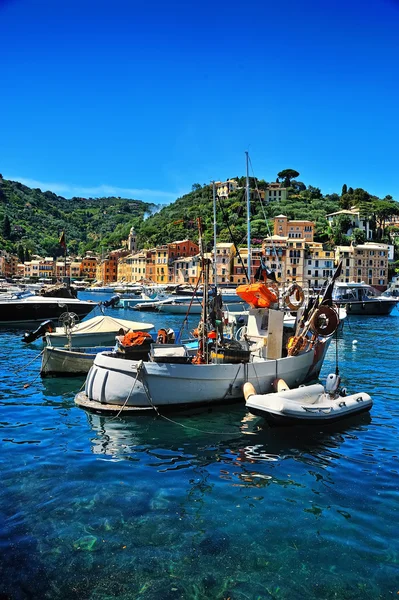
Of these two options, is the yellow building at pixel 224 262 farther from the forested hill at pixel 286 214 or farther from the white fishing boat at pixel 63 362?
the white fishing boat at pixel 63 362

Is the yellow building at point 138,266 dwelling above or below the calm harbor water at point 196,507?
above

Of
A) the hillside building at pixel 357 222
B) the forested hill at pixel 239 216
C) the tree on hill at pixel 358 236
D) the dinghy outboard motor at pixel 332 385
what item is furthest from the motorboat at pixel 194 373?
the hillside building at pixel 357 222

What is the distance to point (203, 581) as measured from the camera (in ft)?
22.1

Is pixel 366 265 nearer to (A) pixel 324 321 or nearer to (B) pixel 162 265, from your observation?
(B) pixel 162 265

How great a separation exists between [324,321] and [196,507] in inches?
464

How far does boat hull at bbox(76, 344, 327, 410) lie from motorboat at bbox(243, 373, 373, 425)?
0.64 m

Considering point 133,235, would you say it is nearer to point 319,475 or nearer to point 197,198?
point 197,198

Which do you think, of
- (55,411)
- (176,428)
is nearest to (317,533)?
(176,428)

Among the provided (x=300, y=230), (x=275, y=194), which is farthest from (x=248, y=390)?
(x=275, y=194)

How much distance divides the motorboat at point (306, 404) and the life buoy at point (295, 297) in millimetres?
6781

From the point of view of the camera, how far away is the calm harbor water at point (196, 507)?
6766 mm

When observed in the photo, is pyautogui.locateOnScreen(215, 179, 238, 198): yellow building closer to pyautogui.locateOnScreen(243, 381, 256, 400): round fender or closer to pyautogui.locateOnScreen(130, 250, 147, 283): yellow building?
pyautogui.locateOnScreen(130, 250, 147, 283): yellow building

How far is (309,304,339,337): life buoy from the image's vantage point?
62.2ft

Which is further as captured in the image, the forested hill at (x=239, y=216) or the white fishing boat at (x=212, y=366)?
the forested hill at (x=239, y=216)
